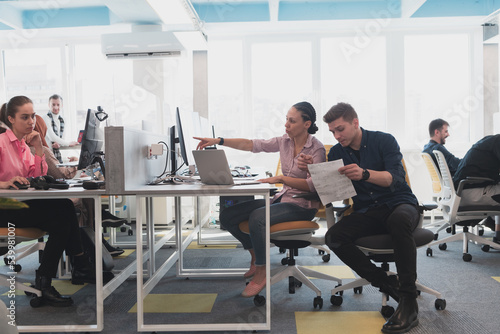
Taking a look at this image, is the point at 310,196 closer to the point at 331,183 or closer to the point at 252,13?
the point at 331,183

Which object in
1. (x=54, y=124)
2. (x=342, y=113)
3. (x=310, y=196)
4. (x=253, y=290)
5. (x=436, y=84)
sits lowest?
(x=253, y=290)

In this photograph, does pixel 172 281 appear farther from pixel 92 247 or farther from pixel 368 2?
pixel 368 2

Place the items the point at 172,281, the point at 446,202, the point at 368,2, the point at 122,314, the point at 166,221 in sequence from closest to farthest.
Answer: the point at 122,314 < the point at 172,281 < the point at 446,202 < the point at 166,221 < the point at 368,2

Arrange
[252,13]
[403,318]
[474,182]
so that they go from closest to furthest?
[403,318] → [474,182] → [252,13]

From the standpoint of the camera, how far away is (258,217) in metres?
2.26

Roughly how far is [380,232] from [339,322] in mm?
508

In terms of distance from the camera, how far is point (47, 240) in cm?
235

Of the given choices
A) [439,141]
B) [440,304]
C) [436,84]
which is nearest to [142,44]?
[439,141]

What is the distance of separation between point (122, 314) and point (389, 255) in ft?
4.80

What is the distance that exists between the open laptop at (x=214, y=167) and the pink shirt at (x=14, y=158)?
1050 mm

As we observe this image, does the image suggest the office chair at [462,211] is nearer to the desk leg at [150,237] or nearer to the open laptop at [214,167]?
the open laptop at [214,167]

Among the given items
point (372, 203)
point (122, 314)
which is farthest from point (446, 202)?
point (122, 314)

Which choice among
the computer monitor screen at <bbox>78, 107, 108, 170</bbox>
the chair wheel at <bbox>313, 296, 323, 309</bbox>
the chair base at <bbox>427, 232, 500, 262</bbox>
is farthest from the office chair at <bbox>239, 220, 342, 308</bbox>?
the chair base at <bbox>427, 232, 500, 262</bbox>

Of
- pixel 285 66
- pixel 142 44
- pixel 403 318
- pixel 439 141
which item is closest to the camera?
pixel 403 318
